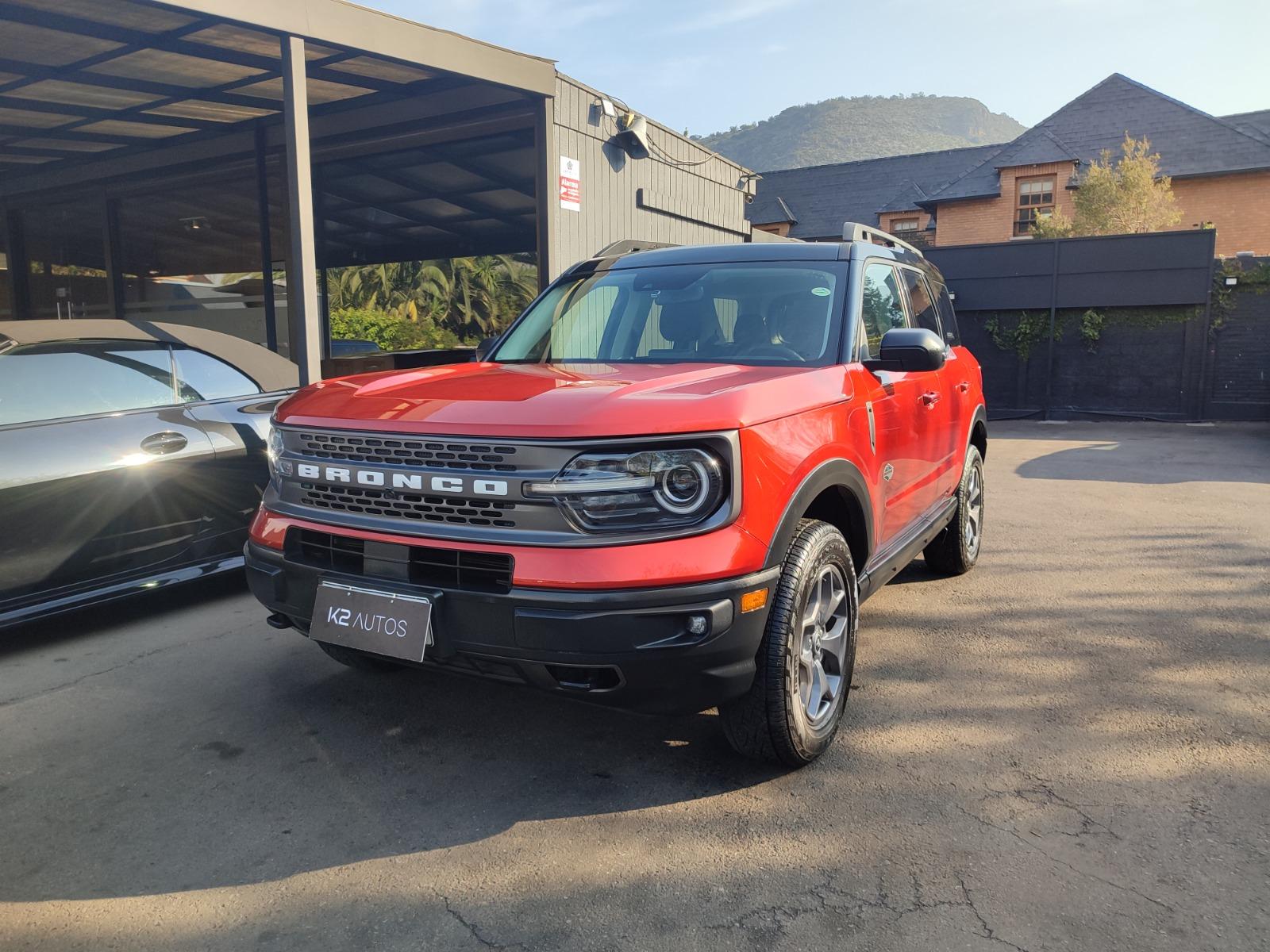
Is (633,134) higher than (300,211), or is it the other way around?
(633,134)

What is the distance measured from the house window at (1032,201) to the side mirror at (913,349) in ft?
98.4

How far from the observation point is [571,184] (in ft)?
32.6

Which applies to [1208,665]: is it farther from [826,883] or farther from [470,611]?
[470,611]

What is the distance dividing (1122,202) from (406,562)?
27.2m

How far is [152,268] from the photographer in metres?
17.1

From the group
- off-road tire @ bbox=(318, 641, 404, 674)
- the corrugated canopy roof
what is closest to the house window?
the corrugated canopy roof

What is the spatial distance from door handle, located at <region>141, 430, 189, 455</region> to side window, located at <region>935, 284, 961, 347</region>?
4119 mm

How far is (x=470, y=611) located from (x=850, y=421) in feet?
4.99

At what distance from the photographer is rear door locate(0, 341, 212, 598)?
3.88m

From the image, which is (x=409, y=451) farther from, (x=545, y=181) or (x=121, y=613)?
(x=545, y=181)

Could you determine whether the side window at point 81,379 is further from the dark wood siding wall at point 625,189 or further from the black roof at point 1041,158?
the black roof at point 1041,158

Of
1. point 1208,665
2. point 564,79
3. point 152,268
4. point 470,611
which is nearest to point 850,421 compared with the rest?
point 470,611

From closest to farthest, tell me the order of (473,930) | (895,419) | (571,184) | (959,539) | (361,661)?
(473,930) → (361,661) → (895,419) → (959,539) → (571,184)

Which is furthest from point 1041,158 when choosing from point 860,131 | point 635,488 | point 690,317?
point 860,131
